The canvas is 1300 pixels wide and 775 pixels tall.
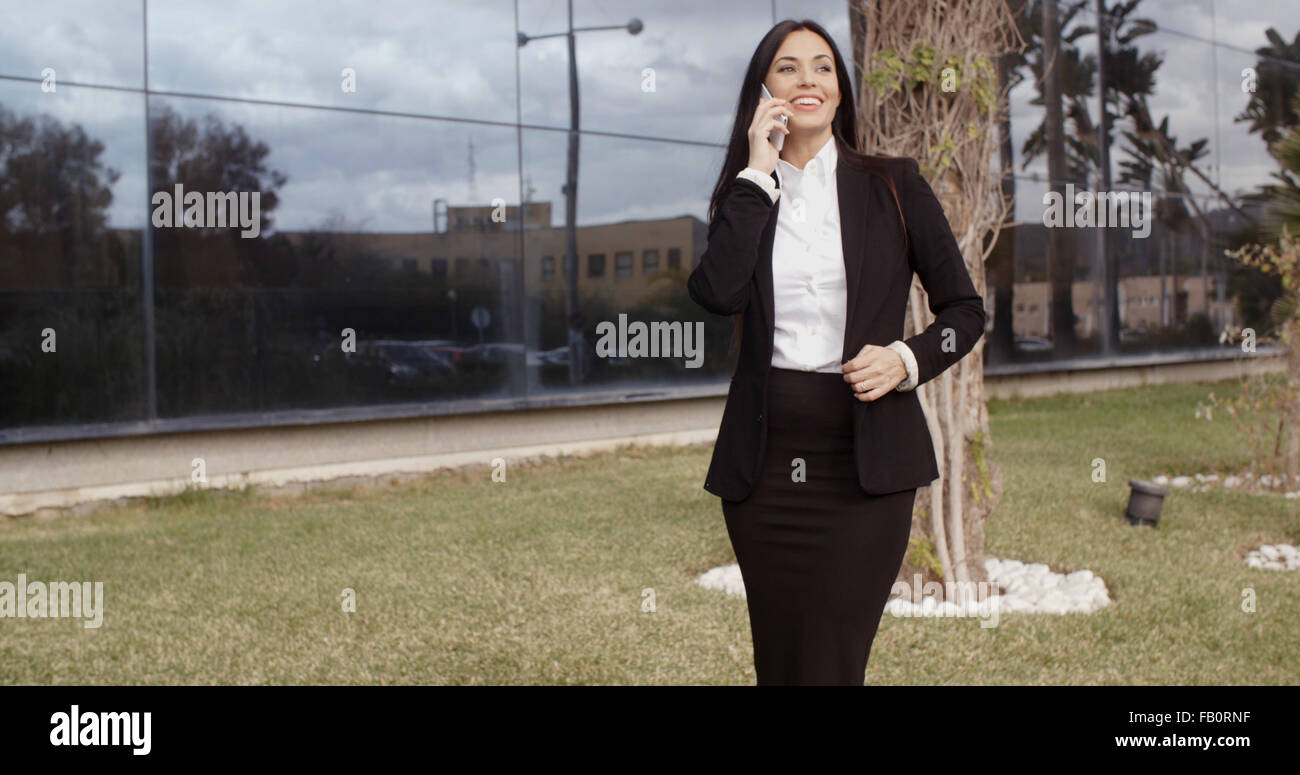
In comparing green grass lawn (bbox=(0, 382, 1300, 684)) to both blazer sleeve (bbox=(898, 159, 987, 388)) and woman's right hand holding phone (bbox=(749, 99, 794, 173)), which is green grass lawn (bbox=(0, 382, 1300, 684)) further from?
woman's right hand holding phone (bbox=(749, 99, 794, 173))

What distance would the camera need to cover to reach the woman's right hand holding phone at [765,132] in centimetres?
224

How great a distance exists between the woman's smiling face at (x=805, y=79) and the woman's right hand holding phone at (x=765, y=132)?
0.15ft

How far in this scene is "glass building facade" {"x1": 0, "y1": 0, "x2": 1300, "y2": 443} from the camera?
26.3 feet

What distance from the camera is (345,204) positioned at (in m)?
9.31

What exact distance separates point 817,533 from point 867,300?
51 cm

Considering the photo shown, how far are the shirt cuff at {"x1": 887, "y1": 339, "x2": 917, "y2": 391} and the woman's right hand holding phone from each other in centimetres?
45

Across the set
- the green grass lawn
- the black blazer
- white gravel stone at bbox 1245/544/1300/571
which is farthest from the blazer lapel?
white gravel stone at bbox 1245/544/1300/571

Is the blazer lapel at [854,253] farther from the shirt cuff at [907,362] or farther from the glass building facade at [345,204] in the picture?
the glass building facade at [345,204]

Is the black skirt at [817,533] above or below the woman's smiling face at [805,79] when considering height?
below

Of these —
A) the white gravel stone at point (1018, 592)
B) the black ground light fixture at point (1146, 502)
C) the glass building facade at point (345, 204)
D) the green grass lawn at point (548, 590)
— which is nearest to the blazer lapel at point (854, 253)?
the green grass lawn at point (548, 590)

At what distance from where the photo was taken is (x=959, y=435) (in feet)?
17.6

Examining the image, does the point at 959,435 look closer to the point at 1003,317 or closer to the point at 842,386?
the point at 842,386

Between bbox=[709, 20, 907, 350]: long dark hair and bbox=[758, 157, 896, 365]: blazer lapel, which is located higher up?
bbox=[709, 20, 907, 350]: long dark hair

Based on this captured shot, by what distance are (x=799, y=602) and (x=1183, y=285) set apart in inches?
719
